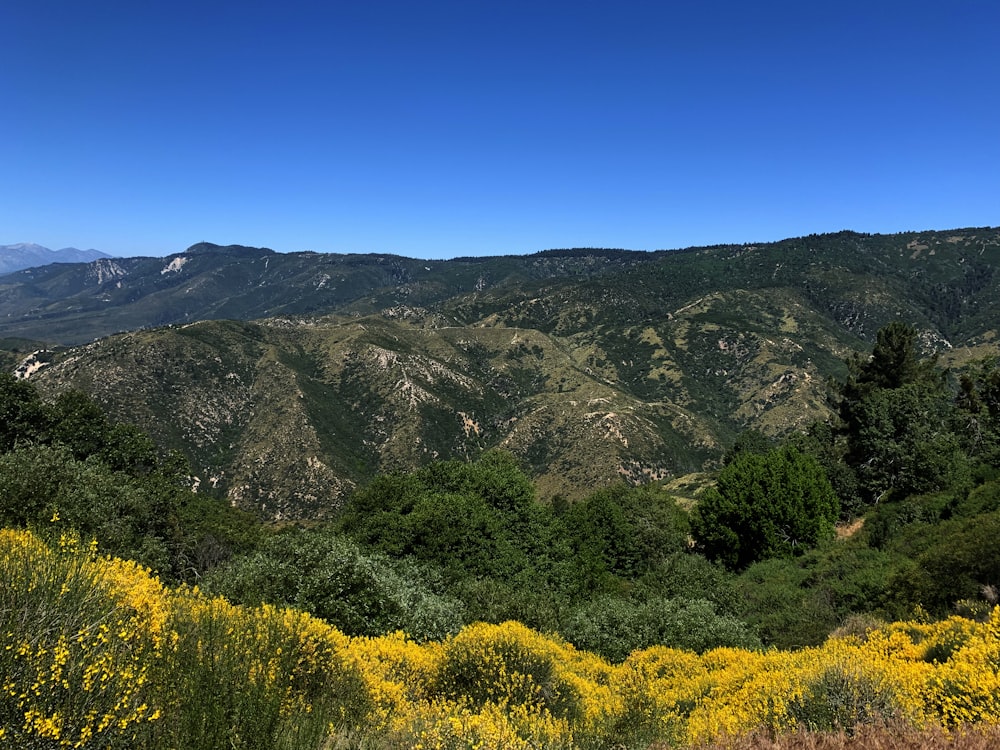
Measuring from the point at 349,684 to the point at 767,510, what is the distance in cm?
4008

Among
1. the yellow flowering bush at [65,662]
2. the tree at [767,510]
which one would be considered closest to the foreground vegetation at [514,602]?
the yellow flowering bush at [65,662]

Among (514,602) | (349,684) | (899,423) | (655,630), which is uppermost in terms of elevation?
(899,423)

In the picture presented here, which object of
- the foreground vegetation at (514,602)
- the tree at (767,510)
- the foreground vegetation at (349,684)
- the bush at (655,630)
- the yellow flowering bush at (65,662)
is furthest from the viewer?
the tree at (767,510)

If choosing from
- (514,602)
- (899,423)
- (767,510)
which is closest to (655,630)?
(514,602)

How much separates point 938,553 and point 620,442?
10523 cm

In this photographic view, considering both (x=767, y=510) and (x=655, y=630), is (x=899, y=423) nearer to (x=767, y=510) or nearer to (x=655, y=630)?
(x=767, y=510)

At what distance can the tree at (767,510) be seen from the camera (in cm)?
4166

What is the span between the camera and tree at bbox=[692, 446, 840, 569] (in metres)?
41.7

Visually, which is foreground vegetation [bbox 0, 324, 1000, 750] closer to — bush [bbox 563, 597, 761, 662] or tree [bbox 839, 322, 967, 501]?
bush [bbox 563, 597, 761, 662]

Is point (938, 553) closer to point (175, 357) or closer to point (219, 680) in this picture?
point (219, 680)

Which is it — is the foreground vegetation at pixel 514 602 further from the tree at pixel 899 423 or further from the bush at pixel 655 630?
the tree at pixel 899 423

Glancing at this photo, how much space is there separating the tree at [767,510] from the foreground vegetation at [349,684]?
28.6 meters

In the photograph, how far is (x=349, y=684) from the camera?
36.3ft

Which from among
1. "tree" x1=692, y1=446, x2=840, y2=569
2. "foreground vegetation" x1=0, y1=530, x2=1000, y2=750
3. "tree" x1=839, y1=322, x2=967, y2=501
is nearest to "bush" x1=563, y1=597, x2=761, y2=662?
"foreground vegetation" x1=0, y1=530, x2=1000, y2=750
